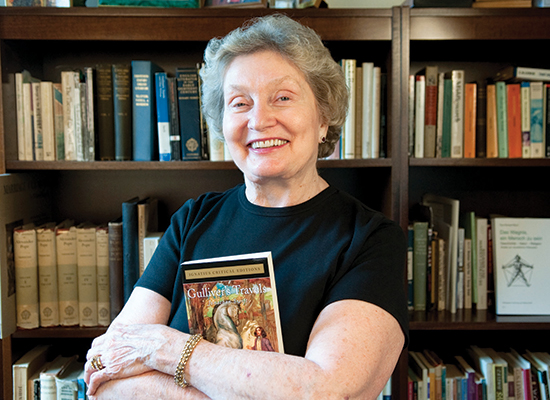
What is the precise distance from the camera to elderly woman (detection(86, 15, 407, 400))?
2.73 ft

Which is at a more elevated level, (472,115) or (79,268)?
(472,115)

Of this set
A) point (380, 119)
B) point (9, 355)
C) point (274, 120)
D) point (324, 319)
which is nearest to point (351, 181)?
point (380, 119)

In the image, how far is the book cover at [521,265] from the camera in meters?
1.52

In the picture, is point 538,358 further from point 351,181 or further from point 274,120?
point 274,120

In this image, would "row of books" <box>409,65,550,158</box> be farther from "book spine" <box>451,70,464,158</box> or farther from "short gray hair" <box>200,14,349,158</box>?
"short gray hair" <box>200,14,349,158</box>

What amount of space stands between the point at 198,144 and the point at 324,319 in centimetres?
83

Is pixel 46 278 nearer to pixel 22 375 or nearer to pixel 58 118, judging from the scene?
pixel 22 375

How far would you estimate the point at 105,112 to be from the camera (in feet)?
4.96

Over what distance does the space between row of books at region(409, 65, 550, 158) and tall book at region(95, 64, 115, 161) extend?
102cm

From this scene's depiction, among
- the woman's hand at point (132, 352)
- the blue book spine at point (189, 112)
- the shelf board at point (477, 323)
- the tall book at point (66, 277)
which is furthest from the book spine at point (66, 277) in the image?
the shelf board at point (477, 323)

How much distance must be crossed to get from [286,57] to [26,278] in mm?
1146

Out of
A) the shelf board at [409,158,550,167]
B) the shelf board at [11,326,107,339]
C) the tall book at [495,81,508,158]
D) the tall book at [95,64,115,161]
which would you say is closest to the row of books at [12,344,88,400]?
the shelf board at [11,326,107,339]

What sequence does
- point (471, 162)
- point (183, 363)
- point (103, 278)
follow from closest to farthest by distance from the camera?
1. point (183, 363)
2. point (471, 162)
3. point (103, 278)

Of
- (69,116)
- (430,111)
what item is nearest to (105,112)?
(69,116)
